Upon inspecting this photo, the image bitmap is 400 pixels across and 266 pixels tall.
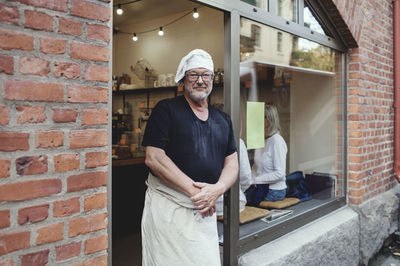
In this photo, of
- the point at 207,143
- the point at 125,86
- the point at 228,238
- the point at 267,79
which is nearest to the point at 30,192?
the point at 207,143

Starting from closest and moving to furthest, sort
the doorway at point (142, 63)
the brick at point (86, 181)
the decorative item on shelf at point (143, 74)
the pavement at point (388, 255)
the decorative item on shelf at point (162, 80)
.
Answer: the brick at point (86, 181)
the pavement at point (388, 255)
the doorway at point (142, 63)
the decorative item on shelf at point (162, 80)
the decorative item on shelf at point (143, 74)

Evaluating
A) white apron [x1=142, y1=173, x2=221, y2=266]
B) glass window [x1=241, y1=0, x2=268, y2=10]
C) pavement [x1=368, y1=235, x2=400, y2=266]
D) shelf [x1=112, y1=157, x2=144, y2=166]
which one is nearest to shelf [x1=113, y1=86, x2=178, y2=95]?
shelf [x1=112, y1=157, x2=144, y2=166]

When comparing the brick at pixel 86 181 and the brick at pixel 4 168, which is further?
the brick at pixel 86 181

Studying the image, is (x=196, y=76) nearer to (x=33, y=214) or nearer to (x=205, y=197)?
(x=205, y=197)

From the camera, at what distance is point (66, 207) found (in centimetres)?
172

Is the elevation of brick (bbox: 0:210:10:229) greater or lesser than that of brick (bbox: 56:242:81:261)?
greater

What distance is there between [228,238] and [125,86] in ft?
19.9

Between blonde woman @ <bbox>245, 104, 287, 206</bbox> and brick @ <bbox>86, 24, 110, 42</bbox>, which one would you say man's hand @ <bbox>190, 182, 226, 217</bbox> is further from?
blonde woman @ <bbox>245, 104, 287, 206</bbox>

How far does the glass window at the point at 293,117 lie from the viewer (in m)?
3.51

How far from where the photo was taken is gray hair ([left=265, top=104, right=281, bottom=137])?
3732 millimetres

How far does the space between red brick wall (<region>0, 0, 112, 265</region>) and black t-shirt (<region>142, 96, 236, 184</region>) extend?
0.38 meters

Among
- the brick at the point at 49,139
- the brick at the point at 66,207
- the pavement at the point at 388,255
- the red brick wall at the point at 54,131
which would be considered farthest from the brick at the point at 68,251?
the pavement at the point at 388,255

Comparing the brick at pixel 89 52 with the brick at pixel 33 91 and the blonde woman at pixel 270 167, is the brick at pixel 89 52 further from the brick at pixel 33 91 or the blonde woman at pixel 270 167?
the blonde woman at pixel 270 167

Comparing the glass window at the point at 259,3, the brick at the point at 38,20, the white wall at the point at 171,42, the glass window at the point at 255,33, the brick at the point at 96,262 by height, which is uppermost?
the white wall at the point at 171,42
